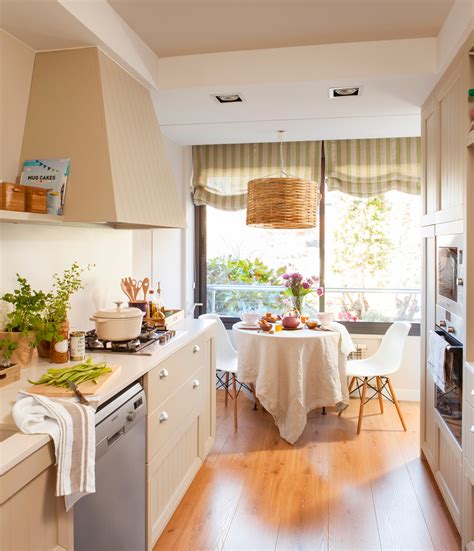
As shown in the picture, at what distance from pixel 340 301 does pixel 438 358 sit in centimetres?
210

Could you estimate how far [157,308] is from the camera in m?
3.01

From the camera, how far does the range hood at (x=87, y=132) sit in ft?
7.29

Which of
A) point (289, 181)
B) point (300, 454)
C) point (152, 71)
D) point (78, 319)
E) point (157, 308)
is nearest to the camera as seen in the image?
point (78, 319)

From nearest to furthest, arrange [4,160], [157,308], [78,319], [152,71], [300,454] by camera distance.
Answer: [4,160]
[78,319]
[152,71]
[157,308]
[300,454]

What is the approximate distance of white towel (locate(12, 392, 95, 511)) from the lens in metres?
1.37

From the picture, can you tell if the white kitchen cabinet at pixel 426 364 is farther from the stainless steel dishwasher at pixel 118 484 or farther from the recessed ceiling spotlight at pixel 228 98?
the stainless steel dishwasher at pixel 118 484

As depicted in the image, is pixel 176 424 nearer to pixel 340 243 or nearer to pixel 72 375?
pixel 72 375

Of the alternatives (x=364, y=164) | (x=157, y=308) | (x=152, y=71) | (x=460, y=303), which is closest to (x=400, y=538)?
(x=460, y=303)

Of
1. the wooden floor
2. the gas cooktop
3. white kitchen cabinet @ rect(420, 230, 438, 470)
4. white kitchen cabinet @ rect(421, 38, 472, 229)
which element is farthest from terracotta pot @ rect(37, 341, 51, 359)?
white kitchen cabinet @ rect(420, 230, 438, 470)

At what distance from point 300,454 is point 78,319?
1692 millimetres

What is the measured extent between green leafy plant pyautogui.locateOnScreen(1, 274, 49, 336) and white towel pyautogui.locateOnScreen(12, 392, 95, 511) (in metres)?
0.57

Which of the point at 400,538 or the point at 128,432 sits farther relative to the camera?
the point at 400,538

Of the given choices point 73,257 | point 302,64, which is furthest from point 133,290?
point 302,64

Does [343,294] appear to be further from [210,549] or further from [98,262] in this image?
[210,549]
